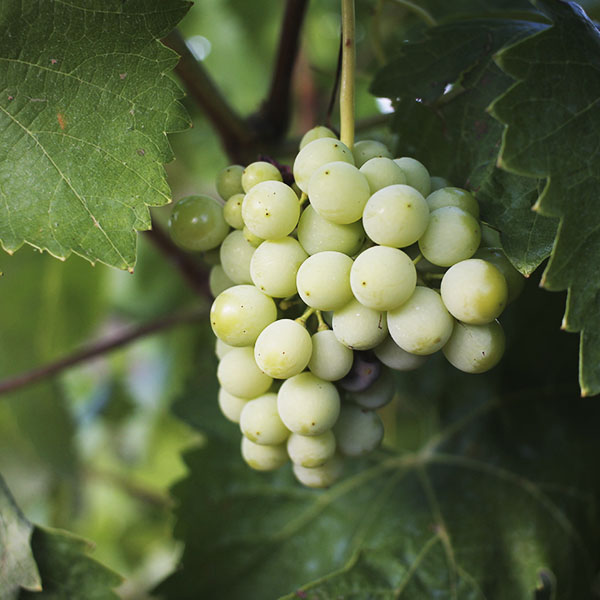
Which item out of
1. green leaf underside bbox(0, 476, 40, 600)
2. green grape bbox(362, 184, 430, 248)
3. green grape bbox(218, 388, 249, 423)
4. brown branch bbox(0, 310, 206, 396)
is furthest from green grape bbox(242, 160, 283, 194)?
brown branch bbox(0, 310, 206, 396)

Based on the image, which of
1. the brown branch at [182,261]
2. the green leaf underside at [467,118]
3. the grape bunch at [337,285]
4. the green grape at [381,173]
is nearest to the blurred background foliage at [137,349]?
the brown branch at [182,261]

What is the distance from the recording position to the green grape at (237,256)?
0.59 m

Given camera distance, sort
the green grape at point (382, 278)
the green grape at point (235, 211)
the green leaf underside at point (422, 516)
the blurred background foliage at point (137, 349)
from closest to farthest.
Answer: the green grape at point (382, 278)
the green grape at point (235, 211)
the green leaf underside at point (422, 516)
the blurred background foliage at point (137, 349)

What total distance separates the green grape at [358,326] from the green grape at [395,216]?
0.06 m

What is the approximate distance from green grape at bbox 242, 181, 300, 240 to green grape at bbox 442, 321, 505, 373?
0.17 meters

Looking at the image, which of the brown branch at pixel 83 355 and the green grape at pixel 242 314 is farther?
the brown branch at pixel 83 355

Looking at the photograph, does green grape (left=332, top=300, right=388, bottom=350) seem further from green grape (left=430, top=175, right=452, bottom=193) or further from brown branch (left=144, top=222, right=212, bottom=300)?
brown branch (left=144, top=222, right=212, bottom=300)

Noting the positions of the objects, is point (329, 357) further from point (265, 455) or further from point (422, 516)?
point (422, 516)

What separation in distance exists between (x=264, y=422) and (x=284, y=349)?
10 centimetres

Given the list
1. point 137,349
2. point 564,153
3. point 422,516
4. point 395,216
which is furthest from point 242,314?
point 137,349

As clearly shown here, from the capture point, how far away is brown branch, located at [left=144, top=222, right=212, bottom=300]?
3.43 feet

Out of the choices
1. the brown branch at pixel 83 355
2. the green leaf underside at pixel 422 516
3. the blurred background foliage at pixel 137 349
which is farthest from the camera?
the blurred background foliage at pixel 137 349

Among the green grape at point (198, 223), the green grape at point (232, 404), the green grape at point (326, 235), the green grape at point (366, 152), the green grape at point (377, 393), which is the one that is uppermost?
the green grape at point (366, 152)

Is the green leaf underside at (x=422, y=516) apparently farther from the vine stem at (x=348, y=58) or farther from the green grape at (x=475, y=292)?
the vine stem at (x=348, y=58)
